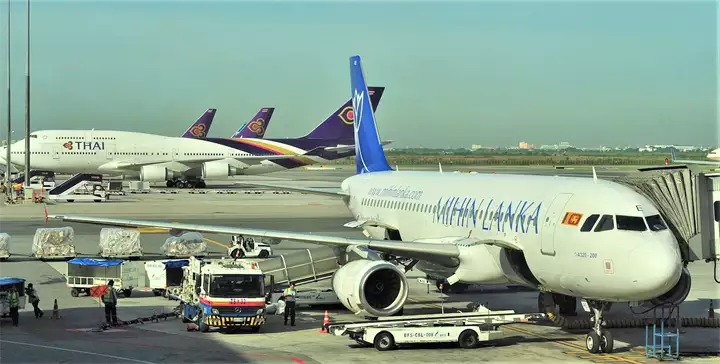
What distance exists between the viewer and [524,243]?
23531 mm

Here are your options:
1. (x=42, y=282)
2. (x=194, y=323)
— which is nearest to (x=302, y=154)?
(x=42, y=282)

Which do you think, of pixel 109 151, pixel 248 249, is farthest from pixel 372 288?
pixel 109 151

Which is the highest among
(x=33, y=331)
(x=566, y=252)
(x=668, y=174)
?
(x=668, y=174)

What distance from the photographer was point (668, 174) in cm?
2416

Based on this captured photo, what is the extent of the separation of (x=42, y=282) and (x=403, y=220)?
541 inches

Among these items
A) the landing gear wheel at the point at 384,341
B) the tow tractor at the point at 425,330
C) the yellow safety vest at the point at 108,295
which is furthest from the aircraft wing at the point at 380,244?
the landing gear wheel at the point at 384,341

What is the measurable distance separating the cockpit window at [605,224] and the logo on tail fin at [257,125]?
108 metres

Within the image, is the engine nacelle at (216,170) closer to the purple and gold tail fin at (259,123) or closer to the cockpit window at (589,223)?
the purple and gold tail fin at (259,123)

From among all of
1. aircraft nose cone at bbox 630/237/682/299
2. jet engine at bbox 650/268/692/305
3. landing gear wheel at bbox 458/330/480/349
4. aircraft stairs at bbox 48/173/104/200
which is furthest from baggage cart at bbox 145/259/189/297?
aircraft stairs at bbox 48/173/104/200

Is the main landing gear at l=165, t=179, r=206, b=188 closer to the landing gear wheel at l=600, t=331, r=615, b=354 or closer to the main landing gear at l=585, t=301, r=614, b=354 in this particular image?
the main landing gear at l=585, t=301, r=614, b=354

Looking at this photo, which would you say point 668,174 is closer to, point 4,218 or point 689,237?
point 689,237

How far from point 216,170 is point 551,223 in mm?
78823

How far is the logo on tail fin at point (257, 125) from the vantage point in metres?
127

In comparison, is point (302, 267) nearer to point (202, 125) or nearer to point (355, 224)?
point (355, 224)
